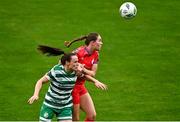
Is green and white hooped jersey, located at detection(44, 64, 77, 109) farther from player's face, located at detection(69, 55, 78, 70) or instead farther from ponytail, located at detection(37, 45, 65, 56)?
ponytail, located at detection(37, 45, 65, 56)

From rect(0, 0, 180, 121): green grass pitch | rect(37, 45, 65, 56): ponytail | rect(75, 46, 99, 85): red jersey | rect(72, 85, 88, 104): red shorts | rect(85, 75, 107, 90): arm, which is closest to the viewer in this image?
rect(85, 75, 107, 90): arm

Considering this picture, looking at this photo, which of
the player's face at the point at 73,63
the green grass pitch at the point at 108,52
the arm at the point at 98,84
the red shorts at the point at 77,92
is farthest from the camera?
the green grass pitch at the point at 108,52

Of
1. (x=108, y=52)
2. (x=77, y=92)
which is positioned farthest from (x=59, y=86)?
(x=108, y=52)

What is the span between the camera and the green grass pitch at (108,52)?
16.9 metres

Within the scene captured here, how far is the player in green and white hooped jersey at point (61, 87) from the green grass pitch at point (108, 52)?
125 inches

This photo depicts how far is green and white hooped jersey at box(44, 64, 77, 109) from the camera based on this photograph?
41.7 ft

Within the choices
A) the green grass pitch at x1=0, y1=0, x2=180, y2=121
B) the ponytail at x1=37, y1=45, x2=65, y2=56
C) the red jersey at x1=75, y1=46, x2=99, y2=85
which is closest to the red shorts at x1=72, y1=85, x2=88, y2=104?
the red jersey at x1=75, y1=46, x2=99, y2=85

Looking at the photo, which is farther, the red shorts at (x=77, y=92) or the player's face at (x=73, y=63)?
the red shorts at (x=77, y=92)

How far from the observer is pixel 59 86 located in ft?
41.8

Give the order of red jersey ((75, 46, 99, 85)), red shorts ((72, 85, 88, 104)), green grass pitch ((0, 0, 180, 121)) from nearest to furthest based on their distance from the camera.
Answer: red shorts ((72, 85, 88, 104)) → red jersey ((75, 46, 99, 85)) → green grass pitch ((0, 0, 180, 121))

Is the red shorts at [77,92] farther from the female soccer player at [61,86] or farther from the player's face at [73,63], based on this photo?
the player's face at [73,63]

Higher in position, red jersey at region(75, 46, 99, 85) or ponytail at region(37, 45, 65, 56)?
ponytail at region(37, 45, 65, 56)

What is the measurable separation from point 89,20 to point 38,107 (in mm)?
6957

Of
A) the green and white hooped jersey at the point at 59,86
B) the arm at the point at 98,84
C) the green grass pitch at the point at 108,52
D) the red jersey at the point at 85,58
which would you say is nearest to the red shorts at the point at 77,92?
the red jersey at the point at 85,58
